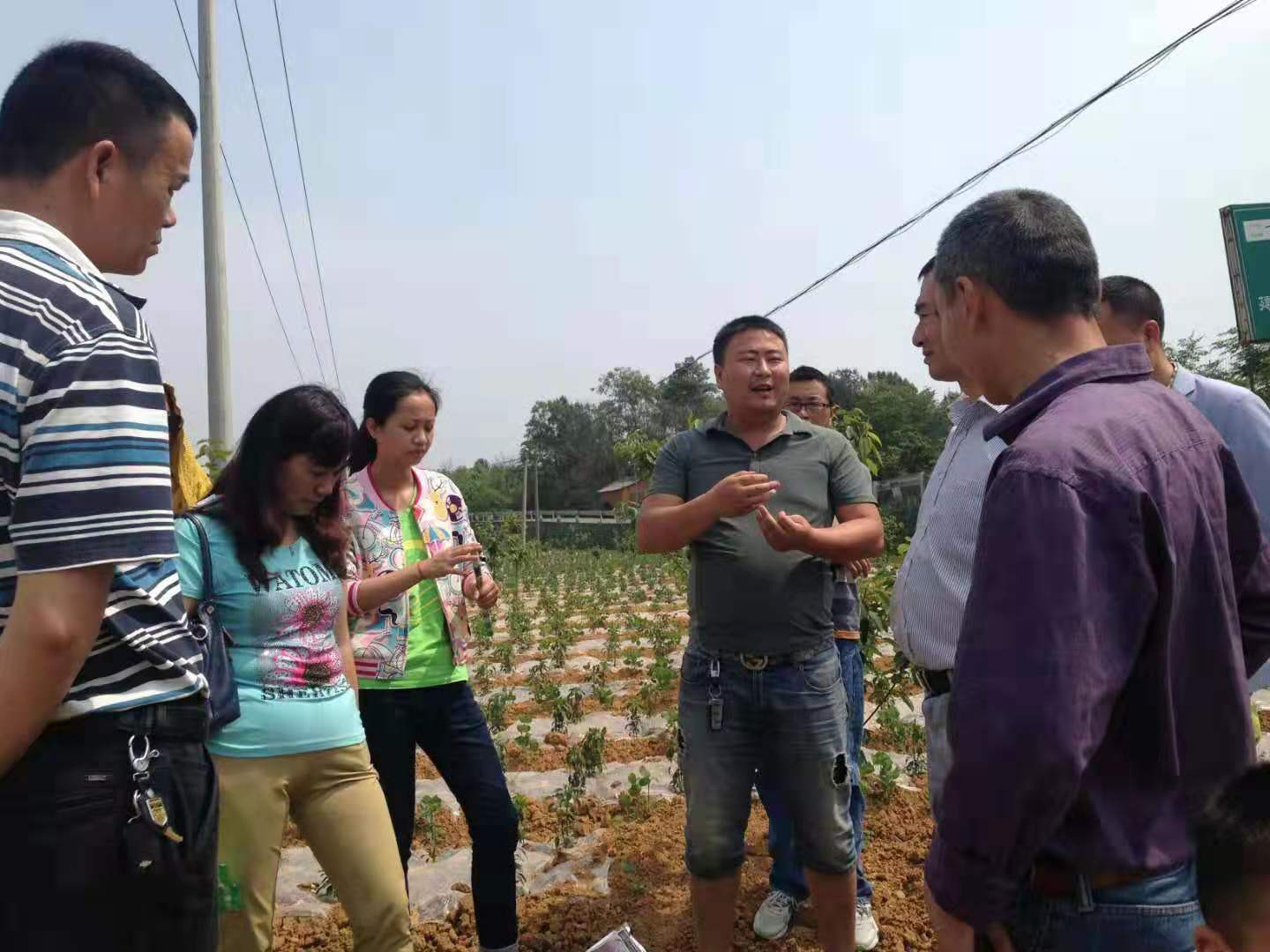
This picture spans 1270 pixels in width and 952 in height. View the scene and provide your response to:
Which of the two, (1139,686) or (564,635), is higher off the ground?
(1139,686)

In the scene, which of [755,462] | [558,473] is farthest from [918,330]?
[558,473]

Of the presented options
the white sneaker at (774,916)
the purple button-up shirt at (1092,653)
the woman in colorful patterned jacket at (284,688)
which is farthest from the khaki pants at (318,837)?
the purple button-up shirt at (1092,653)

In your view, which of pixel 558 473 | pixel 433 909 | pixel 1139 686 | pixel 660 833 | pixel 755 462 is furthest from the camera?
pixel 558 473

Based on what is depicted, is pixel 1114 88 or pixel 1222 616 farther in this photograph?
Answer: pixel 1114 88

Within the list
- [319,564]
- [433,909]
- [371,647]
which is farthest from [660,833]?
[319,564]

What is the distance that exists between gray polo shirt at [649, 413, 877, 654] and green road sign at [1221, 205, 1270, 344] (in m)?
7.99

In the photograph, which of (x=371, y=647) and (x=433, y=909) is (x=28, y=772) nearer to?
(x=371, y=647)

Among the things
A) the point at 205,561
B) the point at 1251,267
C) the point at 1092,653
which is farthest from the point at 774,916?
the point at 1251,267

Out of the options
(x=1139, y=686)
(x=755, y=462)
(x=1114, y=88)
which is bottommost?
(x=1139, y=686)

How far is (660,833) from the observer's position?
405 cm

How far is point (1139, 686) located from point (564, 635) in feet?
28.9

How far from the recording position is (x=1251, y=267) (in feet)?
28.7

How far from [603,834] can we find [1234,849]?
10.6 feet

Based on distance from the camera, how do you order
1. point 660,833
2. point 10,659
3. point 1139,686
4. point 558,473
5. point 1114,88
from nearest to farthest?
point 10,659 < point 1139,686 < point 660,833 < point 1114,88 < point 558,473
